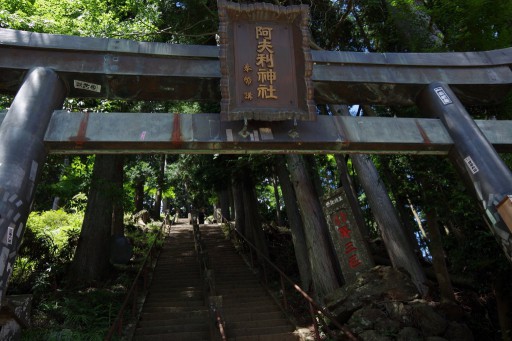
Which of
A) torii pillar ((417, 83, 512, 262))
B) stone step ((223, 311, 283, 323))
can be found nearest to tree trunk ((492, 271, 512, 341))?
torii pillar ((417, 83, 512, 262))

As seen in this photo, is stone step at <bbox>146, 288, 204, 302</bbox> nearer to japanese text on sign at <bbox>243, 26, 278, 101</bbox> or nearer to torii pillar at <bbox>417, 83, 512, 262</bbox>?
japanese text on sign at <bbox>243, 26, 278, 101</bbox>

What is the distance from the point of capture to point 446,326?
20.4ft

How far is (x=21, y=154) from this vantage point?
→ 3.49 metres

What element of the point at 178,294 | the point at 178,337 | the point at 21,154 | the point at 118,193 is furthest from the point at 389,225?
the point at 21,154

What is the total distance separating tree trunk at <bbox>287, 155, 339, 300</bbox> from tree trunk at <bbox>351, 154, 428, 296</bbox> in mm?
1286

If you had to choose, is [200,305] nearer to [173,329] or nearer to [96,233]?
[173,329]

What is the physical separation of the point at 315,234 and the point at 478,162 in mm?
5292

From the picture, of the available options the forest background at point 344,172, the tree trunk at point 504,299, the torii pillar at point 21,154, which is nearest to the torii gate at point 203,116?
the torii pillar at point 21,154

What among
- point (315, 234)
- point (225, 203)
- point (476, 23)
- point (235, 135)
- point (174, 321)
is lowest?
point (174, 321)

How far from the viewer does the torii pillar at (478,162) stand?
Result: 12.8 feet

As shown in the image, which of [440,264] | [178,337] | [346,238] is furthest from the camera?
[346,238]

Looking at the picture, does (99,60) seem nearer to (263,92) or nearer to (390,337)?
(263,92)

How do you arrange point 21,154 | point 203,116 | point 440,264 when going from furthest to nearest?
point 440,264, point 203,116, point 21,154

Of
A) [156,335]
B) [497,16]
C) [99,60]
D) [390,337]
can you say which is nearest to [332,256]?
[390,337]
